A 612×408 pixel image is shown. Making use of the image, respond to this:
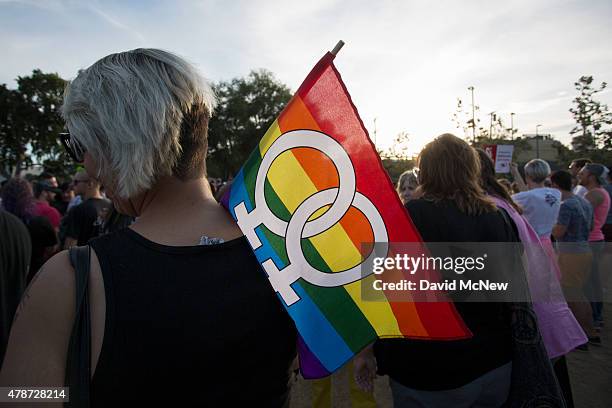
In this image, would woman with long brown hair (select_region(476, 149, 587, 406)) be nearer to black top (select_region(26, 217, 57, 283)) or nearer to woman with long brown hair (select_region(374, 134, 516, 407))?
woman with long brown hair (select_region(374, 134, 516, 407))

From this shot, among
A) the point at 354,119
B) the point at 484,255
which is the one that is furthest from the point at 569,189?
the point at 354,119

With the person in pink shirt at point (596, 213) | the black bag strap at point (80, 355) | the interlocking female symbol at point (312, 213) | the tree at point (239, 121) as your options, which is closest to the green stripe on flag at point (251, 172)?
the interlocking female symbol at point (312, 213)

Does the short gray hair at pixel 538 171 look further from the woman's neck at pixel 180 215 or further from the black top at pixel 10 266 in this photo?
the black top at pixel 10 266

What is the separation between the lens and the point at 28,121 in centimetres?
4456

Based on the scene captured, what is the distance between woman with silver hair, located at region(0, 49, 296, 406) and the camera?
89 centimetres

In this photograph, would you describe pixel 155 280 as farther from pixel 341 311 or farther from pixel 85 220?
pixel 85 220

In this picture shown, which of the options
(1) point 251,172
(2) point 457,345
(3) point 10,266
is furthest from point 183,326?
(3) point 10,266

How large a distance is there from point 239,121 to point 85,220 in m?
35.3

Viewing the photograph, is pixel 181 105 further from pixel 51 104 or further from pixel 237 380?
pixel 51 104

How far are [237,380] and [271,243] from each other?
35 centimetres

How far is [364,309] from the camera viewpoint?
1.20 m

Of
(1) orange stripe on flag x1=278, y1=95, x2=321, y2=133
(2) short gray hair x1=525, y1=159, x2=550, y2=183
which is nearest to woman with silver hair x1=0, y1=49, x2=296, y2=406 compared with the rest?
(1) orange stripe on flag x1=278, y1=95, x2=321, y2=133

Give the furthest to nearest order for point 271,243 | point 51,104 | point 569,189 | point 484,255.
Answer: point 51,104, point 569,189, point 484,255, point 271,243

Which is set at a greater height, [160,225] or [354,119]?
[354,119]
